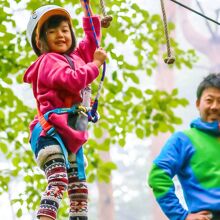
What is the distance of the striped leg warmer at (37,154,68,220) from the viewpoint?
258cm

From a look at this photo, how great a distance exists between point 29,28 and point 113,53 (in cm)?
226

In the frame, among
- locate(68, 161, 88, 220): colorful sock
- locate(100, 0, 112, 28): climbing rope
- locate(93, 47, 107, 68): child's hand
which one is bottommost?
locate(68, 161, 88, 220): colorful sock

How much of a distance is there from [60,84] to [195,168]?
0.58 m

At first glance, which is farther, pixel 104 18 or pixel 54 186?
pixel 104 18

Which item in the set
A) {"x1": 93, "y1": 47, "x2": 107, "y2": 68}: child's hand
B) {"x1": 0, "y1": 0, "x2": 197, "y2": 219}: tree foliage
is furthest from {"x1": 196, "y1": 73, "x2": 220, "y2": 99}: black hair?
{"x1": 0, "y1": 0, "x2": 197, "y2": 219}: tree foliage

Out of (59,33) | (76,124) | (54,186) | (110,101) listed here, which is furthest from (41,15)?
(110,101)

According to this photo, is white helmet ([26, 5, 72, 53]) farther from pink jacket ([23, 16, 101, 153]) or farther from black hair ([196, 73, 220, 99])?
black hair ([196, 73, 220, 99])

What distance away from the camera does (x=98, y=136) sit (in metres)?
5.69

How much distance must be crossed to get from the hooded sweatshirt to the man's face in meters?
0.04

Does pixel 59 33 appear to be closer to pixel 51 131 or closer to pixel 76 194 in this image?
pixel 51 131

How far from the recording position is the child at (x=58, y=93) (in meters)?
2.65

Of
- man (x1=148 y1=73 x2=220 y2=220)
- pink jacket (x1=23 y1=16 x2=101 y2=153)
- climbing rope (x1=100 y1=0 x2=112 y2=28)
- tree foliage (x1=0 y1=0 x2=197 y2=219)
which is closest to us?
man (x1=148 y1=73 x2=220 y2=220)

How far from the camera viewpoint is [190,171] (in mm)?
2621

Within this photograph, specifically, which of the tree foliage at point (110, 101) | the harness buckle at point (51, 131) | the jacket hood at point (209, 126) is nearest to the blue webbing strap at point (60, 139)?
the harness buckle at point (51, 131)
